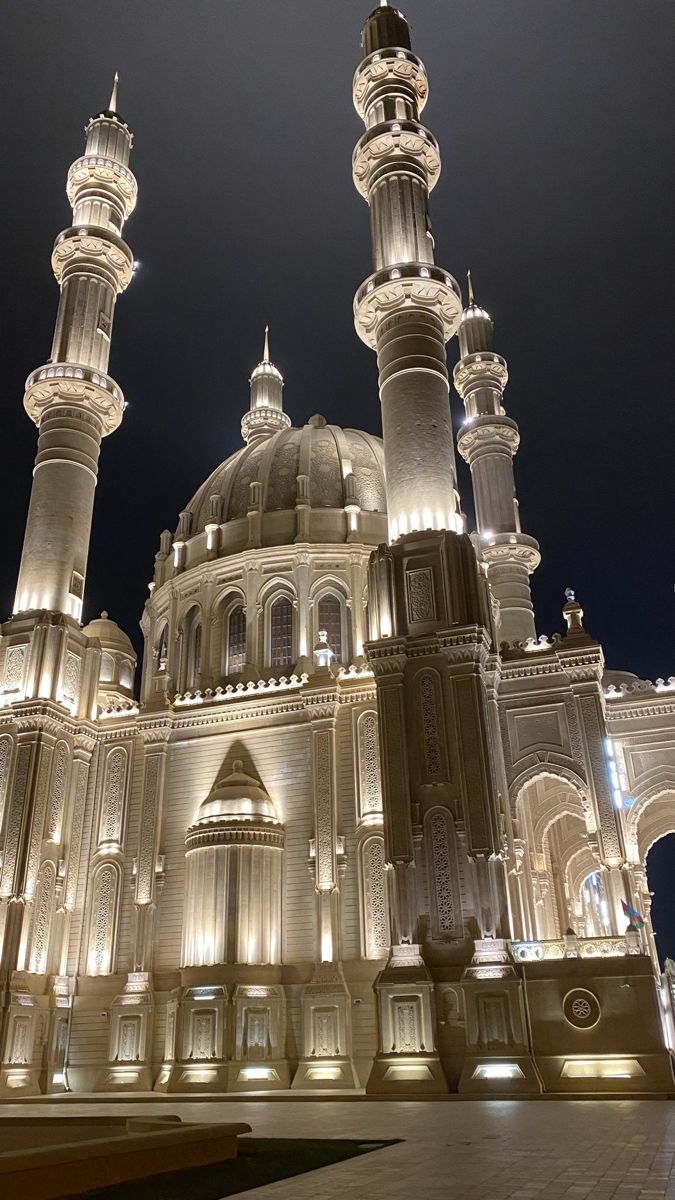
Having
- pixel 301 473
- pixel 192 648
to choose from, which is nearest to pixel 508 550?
pixel 301 473

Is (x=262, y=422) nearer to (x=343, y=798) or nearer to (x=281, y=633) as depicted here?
(x=281, y=633)

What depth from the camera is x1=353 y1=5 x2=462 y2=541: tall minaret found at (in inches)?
910

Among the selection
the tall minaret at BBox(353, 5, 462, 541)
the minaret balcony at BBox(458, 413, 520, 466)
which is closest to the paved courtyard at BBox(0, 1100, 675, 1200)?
the tall minaret at BBox(353, 5, 462, 541)

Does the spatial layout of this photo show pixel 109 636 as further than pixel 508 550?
No

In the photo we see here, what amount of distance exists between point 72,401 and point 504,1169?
2562cm

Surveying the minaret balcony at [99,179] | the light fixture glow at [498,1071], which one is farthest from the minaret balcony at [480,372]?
the light fixture glow at [498,1071]

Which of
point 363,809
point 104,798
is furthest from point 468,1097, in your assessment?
point 104,798

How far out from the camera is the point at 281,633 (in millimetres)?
29656

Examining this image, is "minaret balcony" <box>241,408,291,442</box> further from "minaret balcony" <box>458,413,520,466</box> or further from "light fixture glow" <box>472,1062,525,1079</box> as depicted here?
"light fixture glow" <box>472,1062,525,1079</box>

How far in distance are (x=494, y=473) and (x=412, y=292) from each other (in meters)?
10.2

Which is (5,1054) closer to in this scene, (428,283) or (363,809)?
(363,809)

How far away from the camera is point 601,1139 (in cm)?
926

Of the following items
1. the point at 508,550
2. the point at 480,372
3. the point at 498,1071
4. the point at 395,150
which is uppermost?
the point at 395,150

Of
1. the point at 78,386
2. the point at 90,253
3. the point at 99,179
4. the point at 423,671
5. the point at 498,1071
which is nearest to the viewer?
the point at 498,1071
